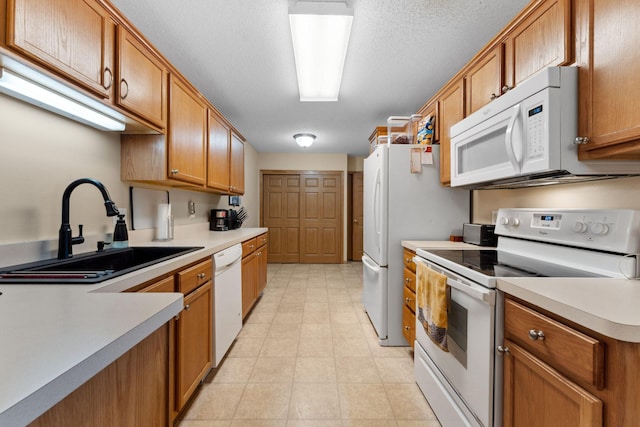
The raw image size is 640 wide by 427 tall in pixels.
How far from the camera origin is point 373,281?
2.52 meters

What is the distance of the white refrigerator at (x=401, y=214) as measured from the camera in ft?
7.43

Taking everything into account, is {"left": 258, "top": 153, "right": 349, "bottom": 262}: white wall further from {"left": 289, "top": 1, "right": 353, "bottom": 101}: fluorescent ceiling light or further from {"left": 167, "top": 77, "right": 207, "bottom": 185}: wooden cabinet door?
{"left": 167, "top": 77, "right": 207, "bottom": 185}: wooden cabinet door

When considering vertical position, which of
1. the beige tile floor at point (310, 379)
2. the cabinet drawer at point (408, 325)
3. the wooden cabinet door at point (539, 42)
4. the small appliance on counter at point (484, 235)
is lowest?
the beige tile floor at point (310, 379)

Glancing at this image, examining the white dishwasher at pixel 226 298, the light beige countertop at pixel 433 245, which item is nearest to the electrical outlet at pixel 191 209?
the white dishwasher at pixel 226 298

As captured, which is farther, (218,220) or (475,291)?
(218,220)

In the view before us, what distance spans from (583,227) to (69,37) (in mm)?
2278

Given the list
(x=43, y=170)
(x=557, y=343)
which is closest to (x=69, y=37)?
(x=43, y=170)

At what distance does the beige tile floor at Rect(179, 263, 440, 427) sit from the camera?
147 centimetres

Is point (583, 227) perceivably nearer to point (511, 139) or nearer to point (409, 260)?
point (511, 139)

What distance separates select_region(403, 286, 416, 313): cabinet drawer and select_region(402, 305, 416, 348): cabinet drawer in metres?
0.05

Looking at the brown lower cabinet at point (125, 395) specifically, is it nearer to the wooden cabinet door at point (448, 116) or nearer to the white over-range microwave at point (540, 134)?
the white over-range microwave at point (540, 134)

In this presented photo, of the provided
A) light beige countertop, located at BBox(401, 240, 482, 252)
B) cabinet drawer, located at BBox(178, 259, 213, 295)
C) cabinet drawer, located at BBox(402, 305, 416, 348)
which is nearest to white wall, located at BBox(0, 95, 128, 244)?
cabinet drawer, located at BBox(178, 259, 213, 295)

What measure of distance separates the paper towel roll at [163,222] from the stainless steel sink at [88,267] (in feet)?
1.52

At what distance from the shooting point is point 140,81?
1.55 metres
